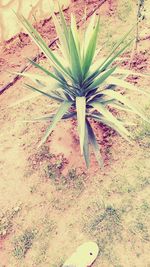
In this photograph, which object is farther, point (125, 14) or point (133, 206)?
point (125, 14)

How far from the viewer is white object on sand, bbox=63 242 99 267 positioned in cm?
246

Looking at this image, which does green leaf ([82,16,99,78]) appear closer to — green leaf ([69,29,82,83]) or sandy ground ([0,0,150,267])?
green leaf ([69,29,82,83])

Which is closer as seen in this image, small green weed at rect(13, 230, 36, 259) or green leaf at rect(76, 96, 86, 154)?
green leaf at rect(76, 96, 86, 154)

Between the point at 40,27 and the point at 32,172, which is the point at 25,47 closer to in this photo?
the point at 40,27

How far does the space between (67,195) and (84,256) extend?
0.50 metres

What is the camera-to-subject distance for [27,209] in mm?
2791

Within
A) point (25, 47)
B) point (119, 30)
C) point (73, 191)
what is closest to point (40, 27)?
point (25, 47)

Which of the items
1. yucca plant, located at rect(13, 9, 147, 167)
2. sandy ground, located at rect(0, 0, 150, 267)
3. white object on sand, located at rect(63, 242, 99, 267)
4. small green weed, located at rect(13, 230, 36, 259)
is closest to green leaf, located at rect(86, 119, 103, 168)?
yucca plant, located at rect(13, 9, 147, 167)

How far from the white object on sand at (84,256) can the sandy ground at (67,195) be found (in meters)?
0.04

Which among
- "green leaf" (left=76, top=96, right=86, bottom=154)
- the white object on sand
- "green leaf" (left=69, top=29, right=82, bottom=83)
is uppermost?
"green leaf" (left=69, top=29, right=82, bottom=83)

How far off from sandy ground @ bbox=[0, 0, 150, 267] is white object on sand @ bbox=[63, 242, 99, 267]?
0.04 meters

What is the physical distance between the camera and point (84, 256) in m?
2.47

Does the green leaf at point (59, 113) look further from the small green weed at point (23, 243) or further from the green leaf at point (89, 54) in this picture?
the small green weed at point (23, 243)

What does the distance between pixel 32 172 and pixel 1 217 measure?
428 millimetres
